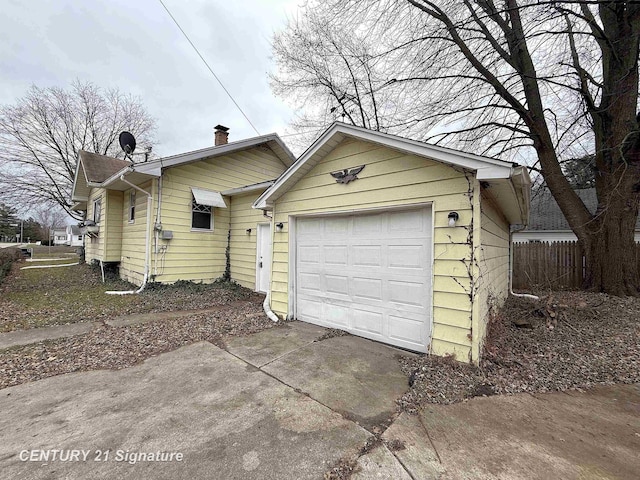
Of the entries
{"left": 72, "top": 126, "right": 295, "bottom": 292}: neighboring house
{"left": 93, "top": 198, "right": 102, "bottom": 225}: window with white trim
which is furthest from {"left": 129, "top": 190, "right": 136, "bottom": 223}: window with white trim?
{"left": 93, "top": 198, "right": 102, "bottom": 225}: window with white trim

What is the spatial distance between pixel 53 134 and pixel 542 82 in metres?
26.2

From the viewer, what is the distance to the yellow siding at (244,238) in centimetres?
856

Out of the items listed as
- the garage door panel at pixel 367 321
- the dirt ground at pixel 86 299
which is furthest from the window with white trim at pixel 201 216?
the garage door panel at pixel 367 321

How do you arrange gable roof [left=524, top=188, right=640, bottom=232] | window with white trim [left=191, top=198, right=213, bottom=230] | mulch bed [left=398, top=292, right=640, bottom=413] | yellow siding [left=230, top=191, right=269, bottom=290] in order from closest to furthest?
mulch bed [left=398, top=292, right=640, bottom=413]
yellow siding [left=230, top=191, right=269, bottom=290]
window with white trim [left=191, top=198, right=213, bottom=230]
gable roof [left=524, top=188, right=640, bottom=232]

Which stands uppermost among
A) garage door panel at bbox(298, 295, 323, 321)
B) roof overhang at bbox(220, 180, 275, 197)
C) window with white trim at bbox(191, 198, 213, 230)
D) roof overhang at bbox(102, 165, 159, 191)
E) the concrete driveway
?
roof overhang at bbox(102, 165, 159, 191)

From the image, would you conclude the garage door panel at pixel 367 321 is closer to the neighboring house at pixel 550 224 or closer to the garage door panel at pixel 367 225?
Result: the garage door panel at pixel 367 225

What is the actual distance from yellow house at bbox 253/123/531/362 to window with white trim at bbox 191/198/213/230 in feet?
12.4

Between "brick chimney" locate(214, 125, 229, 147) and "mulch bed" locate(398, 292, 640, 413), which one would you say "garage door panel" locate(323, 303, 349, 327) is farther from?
"brick chimney" locate(214, 125, 229, 147)

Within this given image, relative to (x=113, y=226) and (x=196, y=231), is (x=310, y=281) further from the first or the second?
(x=113, y=226)

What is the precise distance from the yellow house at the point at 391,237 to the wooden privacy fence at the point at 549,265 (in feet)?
16.2

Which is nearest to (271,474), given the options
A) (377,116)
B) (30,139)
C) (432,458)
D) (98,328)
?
(432,458)

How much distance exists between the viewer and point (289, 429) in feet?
7.95

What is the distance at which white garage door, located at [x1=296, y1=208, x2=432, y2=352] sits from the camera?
4.13m

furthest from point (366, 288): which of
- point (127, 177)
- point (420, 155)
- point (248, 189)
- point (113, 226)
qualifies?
point (113, 226)
